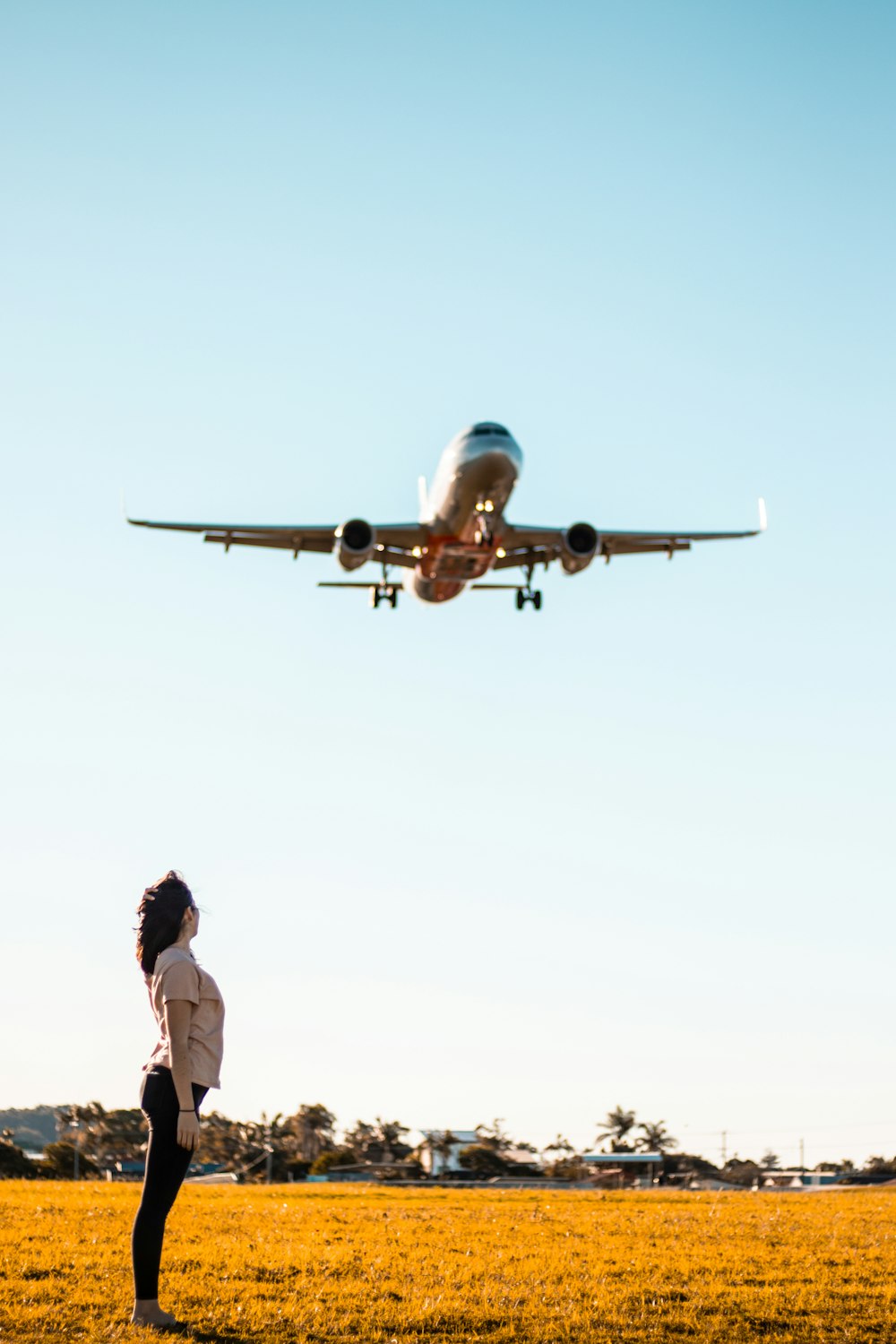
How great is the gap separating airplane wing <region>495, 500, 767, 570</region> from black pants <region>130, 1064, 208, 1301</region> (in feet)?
99.9

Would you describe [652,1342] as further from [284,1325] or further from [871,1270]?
[871,1270]

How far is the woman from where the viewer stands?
313 inches

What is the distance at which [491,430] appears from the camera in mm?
35281

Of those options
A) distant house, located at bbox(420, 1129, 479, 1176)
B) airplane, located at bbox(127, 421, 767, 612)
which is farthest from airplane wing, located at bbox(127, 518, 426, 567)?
distant house, located at bbox(420, 1129, 479, 1176)

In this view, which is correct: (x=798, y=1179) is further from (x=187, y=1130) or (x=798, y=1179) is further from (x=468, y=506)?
(x=187, y=1130)

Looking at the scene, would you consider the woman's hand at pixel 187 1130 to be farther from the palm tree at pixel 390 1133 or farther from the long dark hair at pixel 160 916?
the palm tree at pixel 390 1133

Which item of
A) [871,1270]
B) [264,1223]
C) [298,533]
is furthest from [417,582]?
[871,1270]

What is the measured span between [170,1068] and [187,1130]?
0.36m

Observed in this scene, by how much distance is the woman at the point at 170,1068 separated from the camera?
7.95 metres

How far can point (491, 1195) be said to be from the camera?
23266mm

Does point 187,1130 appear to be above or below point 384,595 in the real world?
below

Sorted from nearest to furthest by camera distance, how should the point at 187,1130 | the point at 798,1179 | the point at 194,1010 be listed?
the point at 187,1130 < the point at 194,1010 < the point at 798,1179

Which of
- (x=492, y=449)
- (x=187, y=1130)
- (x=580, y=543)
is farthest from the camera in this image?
(x=580, y=543)

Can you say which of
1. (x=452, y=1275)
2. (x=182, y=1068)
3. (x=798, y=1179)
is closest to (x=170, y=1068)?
(x=182, y=1068)
